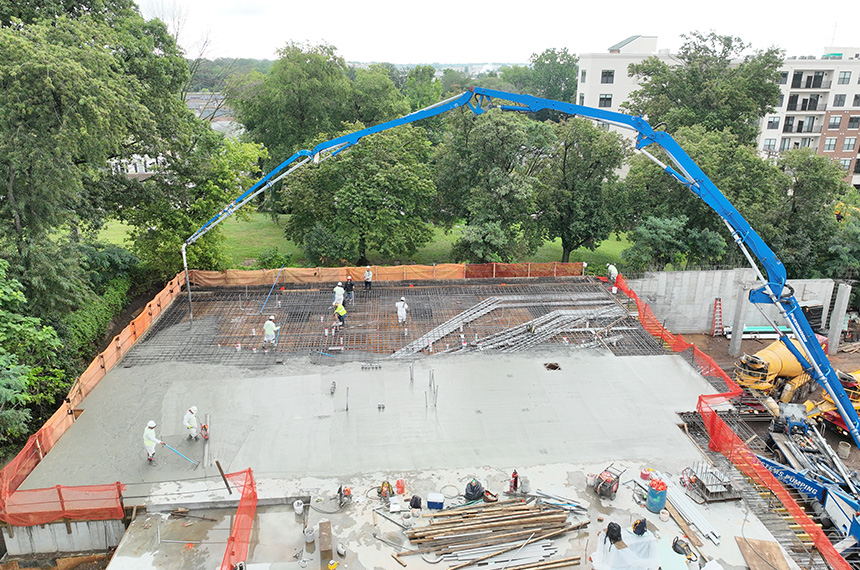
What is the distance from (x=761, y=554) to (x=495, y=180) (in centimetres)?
2197

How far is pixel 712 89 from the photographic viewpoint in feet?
128

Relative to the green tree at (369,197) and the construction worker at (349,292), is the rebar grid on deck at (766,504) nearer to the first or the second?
Result: the construction worker at (349,292)

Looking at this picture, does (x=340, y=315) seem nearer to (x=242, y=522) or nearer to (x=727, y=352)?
(x=242, y=522)

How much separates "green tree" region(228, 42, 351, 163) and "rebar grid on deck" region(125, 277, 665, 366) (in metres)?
18.1

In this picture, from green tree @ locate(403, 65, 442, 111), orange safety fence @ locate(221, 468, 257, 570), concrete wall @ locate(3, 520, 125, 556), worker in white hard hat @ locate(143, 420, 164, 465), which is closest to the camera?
orange safety fence @ locate(221, 468, 257, 570)

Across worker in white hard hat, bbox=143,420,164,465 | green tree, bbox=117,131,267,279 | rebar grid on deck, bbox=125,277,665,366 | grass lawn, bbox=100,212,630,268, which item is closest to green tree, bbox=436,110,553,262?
rebar grid on deck, bbox=125,277,665,366

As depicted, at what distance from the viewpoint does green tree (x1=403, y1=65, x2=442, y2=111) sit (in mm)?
62312

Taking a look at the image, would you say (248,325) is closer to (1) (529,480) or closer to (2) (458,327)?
(2) (458,327)

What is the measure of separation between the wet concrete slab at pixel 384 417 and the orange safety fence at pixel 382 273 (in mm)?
7943

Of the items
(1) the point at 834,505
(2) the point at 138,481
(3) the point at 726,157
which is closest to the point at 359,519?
(2) the point at 138,481

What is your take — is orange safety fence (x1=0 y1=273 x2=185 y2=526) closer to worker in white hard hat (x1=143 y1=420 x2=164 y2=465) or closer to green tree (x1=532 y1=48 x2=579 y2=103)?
worker in white hard hat (x1=143 y1=420 x2=164 y2=465)

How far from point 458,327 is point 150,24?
1995 centimetres

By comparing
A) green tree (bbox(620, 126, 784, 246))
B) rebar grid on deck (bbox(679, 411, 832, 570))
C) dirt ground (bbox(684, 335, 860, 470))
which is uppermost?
green tree (bbox(620, 126, 784, 246))

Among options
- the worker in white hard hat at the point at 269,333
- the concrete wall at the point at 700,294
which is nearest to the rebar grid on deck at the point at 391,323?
the worker in white hard hat at the point at 269,333
